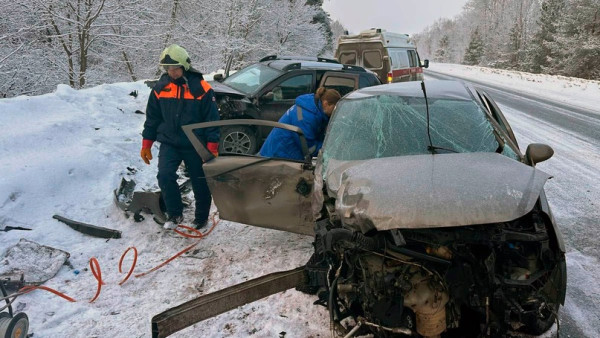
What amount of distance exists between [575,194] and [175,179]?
5.10 m

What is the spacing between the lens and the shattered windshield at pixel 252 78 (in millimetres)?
7035

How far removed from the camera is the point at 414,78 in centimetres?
1360

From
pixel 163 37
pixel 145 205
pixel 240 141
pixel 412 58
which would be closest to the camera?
pixel 145 205

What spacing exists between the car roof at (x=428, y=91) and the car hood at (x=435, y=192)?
1012 mm

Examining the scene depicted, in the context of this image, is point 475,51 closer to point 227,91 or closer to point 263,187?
point 227,91

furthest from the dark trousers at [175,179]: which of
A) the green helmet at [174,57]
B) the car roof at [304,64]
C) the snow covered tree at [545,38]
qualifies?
the snow covered tree at [545,38]

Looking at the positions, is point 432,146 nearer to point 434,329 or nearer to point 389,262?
point 389,262

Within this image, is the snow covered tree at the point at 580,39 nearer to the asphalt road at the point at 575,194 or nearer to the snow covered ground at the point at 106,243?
the asphalt road at the point at 575,194

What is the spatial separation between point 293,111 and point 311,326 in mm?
2166

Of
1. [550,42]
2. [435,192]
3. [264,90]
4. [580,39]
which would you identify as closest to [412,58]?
[264,90]

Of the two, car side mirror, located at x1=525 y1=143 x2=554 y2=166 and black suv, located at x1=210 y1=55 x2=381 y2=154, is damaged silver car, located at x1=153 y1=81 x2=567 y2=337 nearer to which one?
car side mirror, located at x1=525 y1=143 x2=554 y2=166

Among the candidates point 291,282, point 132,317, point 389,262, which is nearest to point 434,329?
point 389,262

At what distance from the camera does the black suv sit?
21.4 feet

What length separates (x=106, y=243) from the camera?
4062 millimetres
